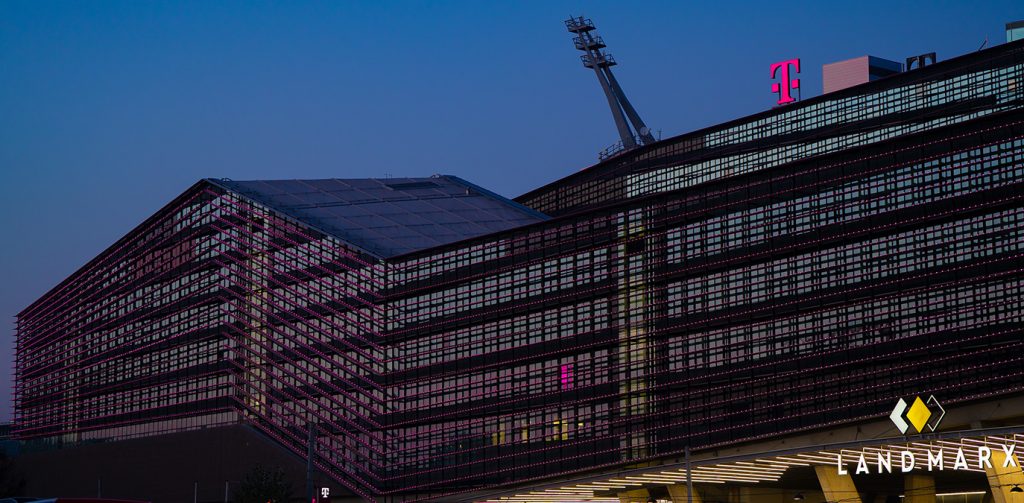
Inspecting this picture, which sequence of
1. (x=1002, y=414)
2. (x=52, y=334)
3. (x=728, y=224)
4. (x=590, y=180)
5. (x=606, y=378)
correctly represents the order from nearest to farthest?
(x=1002, y=414), (x=728, y=224), (x=606, y=378), (x=590, y=180), (x=52, y=334)

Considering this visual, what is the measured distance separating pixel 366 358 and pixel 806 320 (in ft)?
142

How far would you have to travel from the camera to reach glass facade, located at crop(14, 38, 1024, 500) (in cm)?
8562

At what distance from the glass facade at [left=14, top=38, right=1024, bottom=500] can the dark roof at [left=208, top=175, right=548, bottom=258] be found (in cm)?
233

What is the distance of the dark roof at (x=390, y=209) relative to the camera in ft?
420

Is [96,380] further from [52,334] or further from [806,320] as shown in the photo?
[806,320]

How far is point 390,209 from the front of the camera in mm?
138125

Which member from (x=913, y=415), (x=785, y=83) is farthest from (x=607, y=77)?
(x=913, y=415)

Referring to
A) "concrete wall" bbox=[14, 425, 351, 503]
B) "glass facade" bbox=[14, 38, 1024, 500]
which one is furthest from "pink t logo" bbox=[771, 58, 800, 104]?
"concrete wall" bbox=[14, 425, 351, 503]

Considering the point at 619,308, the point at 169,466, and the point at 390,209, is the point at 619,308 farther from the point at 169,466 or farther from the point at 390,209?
the point at 169,466

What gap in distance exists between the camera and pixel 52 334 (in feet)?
557

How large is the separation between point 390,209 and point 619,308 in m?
41.4

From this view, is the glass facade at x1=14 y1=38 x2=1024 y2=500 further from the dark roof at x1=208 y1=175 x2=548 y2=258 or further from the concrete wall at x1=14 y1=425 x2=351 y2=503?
the dark roof at x1=208 y1=175 x2=548 y2=258

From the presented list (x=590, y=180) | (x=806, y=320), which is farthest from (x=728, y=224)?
(x=590, y=180)

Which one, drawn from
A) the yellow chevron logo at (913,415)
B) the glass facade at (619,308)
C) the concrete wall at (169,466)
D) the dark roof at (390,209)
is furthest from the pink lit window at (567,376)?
the yellow chevron logo at (913,415)
